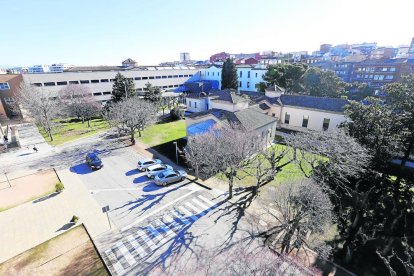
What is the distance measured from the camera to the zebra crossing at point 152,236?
15534mm

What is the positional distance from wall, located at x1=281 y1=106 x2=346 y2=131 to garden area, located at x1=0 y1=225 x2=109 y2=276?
36.9 metres

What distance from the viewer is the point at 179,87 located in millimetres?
80000

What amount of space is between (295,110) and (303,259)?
31216 mm

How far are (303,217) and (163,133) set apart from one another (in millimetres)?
31613

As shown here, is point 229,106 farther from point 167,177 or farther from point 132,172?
point 132,172

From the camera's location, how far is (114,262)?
15.4m

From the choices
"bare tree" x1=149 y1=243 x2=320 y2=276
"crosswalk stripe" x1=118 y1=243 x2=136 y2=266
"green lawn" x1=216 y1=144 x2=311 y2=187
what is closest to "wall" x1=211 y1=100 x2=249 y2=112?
"green lawn" x1=216 y1=144 x2=311 y2=187

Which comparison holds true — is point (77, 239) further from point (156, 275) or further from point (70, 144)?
point (70, 144)

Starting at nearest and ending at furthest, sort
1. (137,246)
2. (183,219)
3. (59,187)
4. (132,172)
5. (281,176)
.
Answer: (137,246), (183,219), (59,187), (281,176), (132,172)

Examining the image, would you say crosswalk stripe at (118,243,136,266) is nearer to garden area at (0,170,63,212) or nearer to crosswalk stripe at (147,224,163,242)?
crosswalk stripe at (147,224,163,242)

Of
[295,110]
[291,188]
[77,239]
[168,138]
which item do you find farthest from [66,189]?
[295,110]

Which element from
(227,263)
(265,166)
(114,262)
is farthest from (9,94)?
(227,263)

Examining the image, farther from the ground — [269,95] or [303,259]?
[269,95]

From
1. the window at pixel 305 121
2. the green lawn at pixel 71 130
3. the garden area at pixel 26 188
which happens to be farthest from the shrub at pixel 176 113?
the garden area at pixel 26 188
